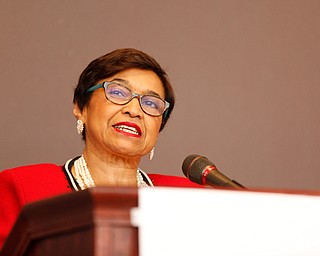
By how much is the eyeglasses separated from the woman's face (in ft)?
0.04

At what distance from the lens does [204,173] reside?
1267mm

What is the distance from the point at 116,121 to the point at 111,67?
180 mm

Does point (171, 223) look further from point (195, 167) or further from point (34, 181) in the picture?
point (34, 181)

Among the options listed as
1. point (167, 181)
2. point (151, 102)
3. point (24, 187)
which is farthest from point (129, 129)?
point (24, 187)

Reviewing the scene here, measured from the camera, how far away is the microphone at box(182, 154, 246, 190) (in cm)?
121

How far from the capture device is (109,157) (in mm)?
1880

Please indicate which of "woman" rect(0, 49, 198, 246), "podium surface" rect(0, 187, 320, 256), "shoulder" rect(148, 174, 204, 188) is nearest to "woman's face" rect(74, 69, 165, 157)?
"woman" rect(0, 49, 198, 246)

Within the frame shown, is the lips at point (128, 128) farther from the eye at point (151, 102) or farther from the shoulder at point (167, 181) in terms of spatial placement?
the shoulder at point (167, 181)

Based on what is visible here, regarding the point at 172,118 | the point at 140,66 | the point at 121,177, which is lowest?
the point at 121,177

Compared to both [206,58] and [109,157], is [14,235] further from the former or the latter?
[206,58]

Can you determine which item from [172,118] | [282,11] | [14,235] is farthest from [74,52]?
[14,235]

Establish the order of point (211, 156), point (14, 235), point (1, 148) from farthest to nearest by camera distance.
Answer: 1. point (211, 156)
2. point (1, 148)
3. point (14, 235)

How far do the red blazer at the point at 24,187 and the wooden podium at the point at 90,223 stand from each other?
3.22ft

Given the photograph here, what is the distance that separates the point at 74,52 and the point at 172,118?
0.49m
